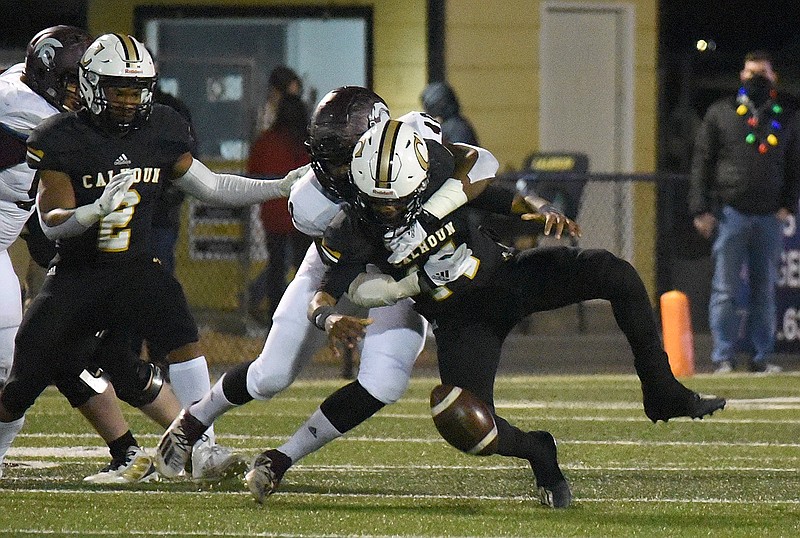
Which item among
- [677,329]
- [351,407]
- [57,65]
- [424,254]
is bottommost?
[677,329]

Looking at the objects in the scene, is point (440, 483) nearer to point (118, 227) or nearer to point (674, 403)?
point (674, 403)

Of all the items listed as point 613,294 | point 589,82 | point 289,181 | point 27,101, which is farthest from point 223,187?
point 589,82

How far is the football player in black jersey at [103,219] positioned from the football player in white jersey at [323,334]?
239 mm

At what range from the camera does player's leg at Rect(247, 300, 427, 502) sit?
5484 mm

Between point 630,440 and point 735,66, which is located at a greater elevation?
point 735,66

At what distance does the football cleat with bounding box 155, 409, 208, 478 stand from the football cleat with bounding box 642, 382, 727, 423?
1449mm

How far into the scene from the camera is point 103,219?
5.70 metres

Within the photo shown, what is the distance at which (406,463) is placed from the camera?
21.4 ft

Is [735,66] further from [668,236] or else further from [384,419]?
[384,419]

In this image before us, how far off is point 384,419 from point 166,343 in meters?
2.27

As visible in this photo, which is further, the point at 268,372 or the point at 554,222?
the point at 268,372

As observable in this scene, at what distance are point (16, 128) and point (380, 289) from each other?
1.71 meters

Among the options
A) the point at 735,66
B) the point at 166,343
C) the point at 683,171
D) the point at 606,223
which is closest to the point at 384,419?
the point at 166,343

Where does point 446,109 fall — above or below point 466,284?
above
